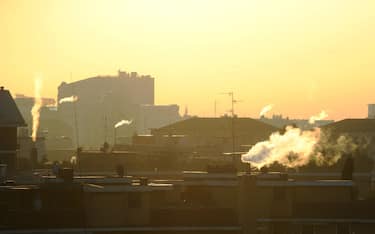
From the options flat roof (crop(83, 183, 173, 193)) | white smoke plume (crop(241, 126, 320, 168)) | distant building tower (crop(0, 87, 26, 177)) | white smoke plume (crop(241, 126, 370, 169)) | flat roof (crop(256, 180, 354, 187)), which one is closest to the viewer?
flat roof (crop(83, 183, 173, 193))

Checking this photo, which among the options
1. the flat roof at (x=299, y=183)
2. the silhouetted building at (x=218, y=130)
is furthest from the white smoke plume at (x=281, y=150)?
the silhouetted building at (x=218, y=130)

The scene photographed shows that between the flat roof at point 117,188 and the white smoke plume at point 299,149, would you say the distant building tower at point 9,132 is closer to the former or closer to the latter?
the white smoke plume at point 299,149

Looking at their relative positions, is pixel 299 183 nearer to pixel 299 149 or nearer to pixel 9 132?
pixel 299 149

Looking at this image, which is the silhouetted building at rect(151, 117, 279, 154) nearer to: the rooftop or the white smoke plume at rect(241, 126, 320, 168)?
the rooftop

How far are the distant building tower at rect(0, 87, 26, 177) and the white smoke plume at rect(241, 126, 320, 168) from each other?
1049 inches

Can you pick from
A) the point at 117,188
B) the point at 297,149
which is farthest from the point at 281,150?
the point at 117,188

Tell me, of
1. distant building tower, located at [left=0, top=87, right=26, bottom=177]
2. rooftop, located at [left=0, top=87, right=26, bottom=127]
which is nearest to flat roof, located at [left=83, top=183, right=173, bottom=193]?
distant building tower, located at [left=0, top=87, right=26, bottom=177]

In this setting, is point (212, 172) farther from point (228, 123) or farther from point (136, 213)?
point (228, 123)

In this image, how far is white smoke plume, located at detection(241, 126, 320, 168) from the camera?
7656 centimetres

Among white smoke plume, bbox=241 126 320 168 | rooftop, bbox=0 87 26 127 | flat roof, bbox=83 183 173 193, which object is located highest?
rooftop, bbox=0 87 26 127

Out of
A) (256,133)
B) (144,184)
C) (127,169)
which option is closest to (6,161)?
(127,169)

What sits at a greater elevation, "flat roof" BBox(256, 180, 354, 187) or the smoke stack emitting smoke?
the smoke stack emitting smoke

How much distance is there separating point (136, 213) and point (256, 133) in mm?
124254

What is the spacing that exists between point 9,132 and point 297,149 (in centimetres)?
3045
